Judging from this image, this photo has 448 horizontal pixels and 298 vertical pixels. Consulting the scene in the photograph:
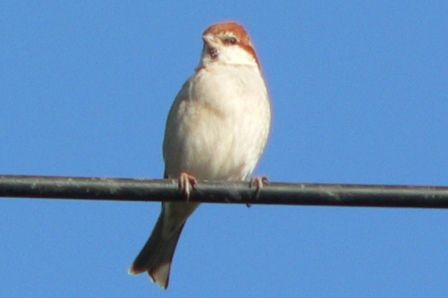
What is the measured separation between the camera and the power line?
4.46m

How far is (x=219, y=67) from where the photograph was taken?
816cm

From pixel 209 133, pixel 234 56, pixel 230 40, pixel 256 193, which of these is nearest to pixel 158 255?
pixel 209 133

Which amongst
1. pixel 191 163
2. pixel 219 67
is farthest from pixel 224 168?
pixel 219 67

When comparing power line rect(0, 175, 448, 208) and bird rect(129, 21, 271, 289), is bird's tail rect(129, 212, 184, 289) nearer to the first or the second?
bird rect(129, 21, 271, 289)

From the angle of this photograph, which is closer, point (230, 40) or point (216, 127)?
point (216, 127)

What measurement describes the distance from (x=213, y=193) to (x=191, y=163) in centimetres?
306

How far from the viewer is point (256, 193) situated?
463cm

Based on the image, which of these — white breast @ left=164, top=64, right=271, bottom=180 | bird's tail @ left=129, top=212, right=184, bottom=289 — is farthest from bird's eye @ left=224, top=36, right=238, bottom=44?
bird's tail @ left=129, top=212, right=184, bottom=289

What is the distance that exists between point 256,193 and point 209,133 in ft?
10.2

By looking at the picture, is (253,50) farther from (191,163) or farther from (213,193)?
(213,193)

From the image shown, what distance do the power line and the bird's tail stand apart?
3.46m

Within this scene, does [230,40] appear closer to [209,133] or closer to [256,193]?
[209,133]

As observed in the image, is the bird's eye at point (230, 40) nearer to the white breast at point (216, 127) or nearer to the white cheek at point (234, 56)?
the white cheek at point (234, 56)

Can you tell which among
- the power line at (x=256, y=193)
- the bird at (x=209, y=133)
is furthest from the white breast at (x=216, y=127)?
the power line at (x=256, y=193)
